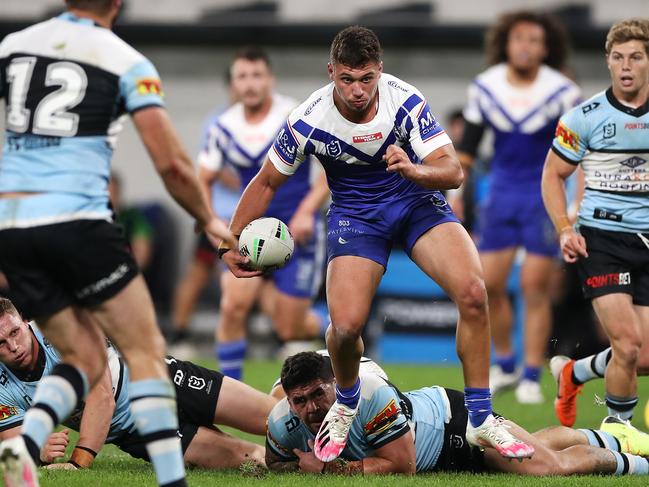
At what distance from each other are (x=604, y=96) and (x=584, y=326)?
7.05m

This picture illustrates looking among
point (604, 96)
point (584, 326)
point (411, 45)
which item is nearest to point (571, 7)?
point (411, 45)

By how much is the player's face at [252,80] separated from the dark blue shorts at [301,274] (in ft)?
4.27

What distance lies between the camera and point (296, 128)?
6938 millimetres

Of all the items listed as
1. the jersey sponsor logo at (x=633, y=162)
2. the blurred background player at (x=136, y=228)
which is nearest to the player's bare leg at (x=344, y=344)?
the jersey sponsor logo at (x=633, y=162)

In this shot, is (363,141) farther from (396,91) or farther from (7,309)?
(7,309)

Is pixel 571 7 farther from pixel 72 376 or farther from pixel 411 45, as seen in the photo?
pixel 72 376

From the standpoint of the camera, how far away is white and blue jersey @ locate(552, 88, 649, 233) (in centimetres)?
776

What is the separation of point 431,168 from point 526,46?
17.3 feet

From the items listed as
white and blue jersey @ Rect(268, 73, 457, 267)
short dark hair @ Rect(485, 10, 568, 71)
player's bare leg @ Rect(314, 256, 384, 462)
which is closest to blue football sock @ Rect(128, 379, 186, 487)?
player's bare leg @ Rect(314, 256, 384, 462)

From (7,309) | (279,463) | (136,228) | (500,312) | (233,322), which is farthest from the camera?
(136,228)

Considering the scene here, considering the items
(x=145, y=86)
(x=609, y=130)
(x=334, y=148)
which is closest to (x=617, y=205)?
(x=609, y=130)

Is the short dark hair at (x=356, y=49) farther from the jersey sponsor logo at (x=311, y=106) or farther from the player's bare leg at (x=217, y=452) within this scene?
the player's bare leg at (x=217, y=452)

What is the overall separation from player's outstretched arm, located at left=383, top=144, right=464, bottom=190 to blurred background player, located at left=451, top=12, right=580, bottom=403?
14.2 ft

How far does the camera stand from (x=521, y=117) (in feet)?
37.0
